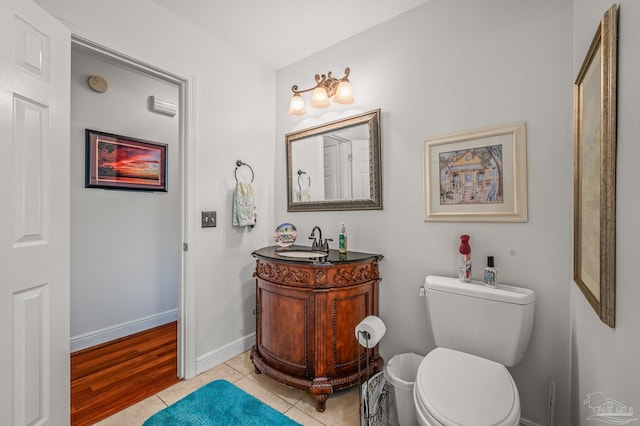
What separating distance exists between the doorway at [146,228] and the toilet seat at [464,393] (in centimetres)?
160

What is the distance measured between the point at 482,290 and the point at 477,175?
0.63 meters

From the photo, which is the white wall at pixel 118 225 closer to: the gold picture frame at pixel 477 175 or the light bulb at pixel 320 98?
Answer: the light bulb at pixel 320 98

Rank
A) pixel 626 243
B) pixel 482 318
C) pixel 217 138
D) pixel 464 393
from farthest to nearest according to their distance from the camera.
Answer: pixel 217 138
pixel 482 318
pixel 464 393
pixel 626 243

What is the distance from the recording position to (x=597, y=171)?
0.90 metres

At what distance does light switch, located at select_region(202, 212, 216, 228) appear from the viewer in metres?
2.09

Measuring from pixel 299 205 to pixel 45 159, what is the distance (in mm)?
1563

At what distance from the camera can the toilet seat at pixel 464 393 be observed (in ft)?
3.23

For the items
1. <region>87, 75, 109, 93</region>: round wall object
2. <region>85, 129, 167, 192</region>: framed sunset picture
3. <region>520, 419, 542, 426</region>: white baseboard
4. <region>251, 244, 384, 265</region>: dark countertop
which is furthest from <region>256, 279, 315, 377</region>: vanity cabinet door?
<region>87, 75, 109, 93</region>: round wall object

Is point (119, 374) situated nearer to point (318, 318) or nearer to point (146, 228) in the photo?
point (146, 228)

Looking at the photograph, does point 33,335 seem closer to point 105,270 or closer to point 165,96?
point 105,270

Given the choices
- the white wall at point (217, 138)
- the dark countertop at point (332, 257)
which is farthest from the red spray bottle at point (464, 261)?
the white wall at point (217, 138)

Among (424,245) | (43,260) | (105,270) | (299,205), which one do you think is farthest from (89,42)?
(424,245)

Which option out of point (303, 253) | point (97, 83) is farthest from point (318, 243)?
point (97, 83)

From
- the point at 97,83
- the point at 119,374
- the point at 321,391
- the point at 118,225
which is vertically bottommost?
the point at 119,374
